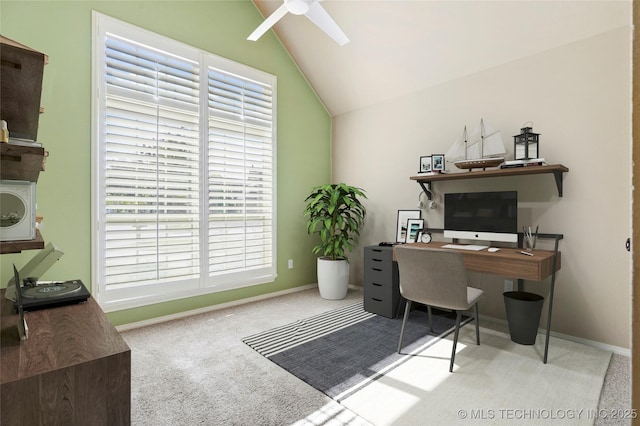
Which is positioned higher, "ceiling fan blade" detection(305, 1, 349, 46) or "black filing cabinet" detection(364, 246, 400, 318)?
"ceiling fan blade" detection(305, 1, 349, 46)

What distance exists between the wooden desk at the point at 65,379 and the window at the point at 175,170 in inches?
65.9

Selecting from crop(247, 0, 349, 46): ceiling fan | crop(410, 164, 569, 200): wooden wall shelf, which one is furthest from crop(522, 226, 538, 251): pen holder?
crop(247, 0, 349, 46): ceiling fan

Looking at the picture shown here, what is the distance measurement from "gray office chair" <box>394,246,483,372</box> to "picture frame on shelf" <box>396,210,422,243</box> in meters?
1.30

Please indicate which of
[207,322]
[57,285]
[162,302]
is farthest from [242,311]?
[57,285]

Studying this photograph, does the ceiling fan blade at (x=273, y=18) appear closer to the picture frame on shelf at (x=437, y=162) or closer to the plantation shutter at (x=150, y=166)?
the plantation shutter at (x=150, y=166)

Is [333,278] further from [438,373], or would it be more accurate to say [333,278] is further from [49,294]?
[49,294]

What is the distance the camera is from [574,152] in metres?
2.57

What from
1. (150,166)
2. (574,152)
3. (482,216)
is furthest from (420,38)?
(150,166)

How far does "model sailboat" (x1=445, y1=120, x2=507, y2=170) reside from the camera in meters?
2.75

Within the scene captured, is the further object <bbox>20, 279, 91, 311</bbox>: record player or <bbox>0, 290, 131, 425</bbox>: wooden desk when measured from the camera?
<bbox>20, 279, 91, 311</bbox>: record player

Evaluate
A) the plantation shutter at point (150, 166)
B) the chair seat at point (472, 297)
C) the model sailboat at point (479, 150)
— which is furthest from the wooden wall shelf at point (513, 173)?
the plantation shutter at point (150, 166)

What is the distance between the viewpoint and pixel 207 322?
301cm

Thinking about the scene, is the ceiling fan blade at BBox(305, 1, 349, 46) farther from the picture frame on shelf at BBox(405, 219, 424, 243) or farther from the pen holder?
the pen holder

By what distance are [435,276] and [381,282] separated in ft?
3.61
